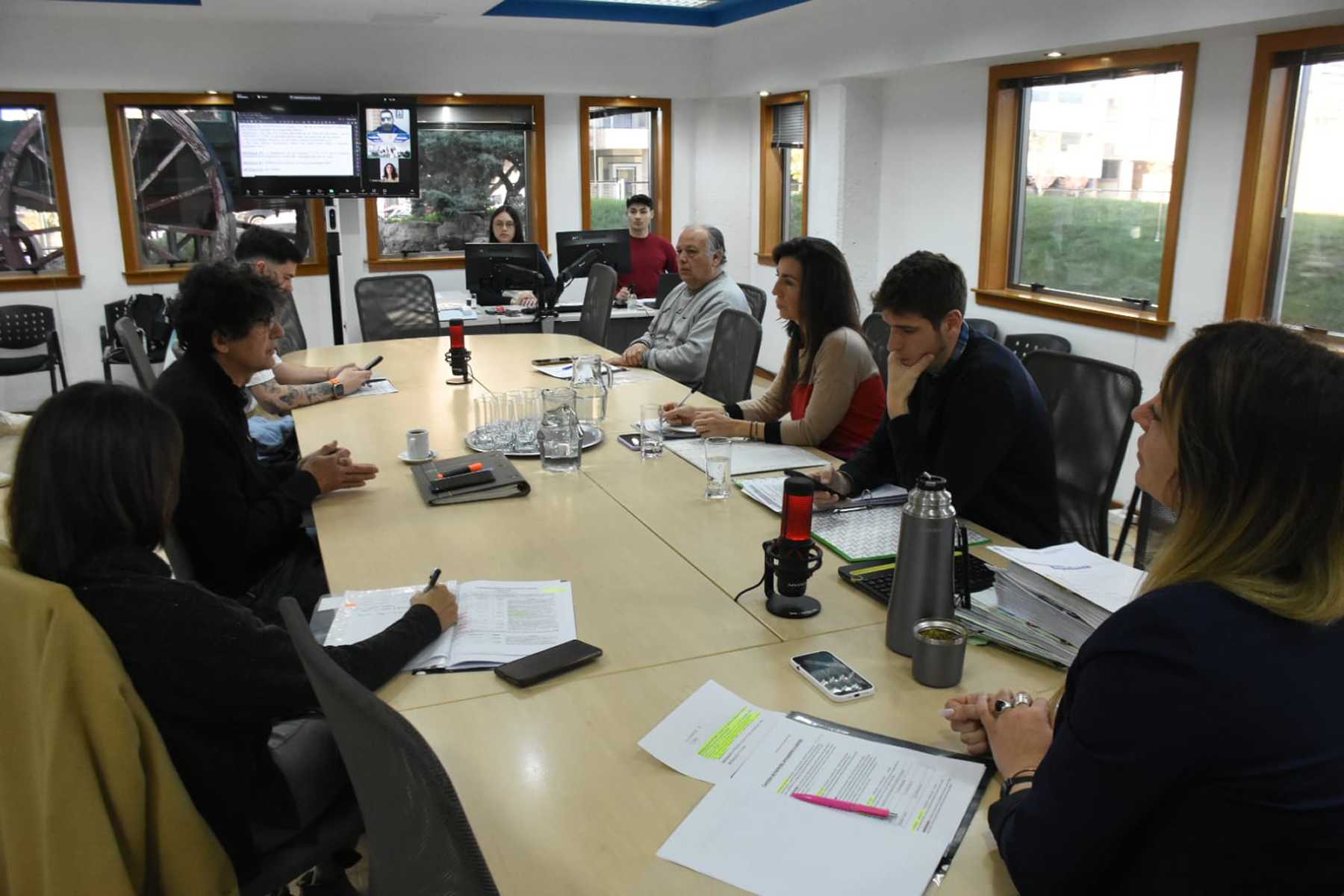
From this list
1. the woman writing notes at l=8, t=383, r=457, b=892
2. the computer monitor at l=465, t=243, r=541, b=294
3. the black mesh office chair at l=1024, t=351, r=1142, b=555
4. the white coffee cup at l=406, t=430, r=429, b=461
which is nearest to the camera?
the woman writing notes at l=8, t=383, r=457, b=892

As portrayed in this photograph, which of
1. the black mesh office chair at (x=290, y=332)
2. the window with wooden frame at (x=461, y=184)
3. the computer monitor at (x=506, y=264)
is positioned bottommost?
the black mesh office chair at (x=290, y=332)

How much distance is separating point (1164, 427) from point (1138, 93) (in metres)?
4.37

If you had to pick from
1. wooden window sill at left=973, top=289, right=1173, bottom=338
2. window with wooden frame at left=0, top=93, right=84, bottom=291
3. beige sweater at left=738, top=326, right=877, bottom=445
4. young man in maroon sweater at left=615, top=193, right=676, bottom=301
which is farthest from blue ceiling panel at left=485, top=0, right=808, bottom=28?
beige sweater at left=738, top=326, right=877, bottom=445

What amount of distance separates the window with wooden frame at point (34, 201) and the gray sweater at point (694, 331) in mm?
4624

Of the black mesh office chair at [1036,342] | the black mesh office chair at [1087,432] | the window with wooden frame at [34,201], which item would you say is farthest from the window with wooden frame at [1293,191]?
the window with wooden frame at [34,201]

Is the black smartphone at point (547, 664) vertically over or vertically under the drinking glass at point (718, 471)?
under

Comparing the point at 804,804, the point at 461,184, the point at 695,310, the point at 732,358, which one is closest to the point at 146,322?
the point at 461,184

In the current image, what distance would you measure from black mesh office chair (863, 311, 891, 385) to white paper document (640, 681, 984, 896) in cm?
224

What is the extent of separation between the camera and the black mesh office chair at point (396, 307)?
18.1ft

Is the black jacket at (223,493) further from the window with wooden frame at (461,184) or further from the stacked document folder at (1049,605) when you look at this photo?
the window with wooden frame at (461,184)

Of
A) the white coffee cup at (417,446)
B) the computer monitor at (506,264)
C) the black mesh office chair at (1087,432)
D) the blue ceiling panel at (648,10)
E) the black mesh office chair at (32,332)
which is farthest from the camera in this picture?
the blue ceiling panel at (648,10)

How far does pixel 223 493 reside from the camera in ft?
7.53

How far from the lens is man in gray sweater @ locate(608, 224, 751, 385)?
4.42m

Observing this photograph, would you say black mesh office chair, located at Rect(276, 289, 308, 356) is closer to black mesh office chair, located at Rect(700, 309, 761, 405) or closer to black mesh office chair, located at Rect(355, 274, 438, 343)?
black mesh office chair, located at Rect(355, 274, 438, 343)
